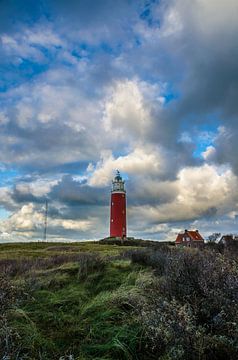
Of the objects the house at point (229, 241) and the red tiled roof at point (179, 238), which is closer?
the house at point (229, 241)

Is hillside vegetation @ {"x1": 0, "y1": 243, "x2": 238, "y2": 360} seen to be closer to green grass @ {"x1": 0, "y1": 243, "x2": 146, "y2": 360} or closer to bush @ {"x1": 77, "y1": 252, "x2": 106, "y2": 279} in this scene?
green grass @ {"x1": 0, "y1": 243, "x2": 146, "y2": 360}

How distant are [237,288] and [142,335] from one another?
156 centimetres

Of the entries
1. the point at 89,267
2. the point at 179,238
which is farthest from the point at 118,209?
the point at 89,267

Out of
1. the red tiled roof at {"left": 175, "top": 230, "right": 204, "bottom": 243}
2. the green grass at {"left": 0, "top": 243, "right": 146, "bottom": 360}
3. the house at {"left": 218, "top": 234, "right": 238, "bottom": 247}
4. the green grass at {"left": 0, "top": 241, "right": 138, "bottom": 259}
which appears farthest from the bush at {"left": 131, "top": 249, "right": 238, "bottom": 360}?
the red tiled roof at {"left": 175, "top": 230, "right": 204, "bottom": 243}

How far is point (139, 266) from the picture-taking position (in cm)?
1175

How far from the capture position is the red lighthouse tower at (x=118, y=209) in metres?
54.6

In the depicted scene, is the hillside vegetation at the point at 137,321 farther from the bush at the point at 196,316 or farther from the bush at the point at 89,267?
the bush at the point at 89,267

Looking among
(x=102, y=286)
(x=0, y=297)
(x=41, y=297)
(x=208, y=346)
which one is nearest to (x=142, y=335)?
(x=208, y=346)

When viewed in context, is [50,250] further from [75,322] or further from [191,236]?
[75,322]

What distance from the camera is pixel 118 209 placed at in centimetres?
5569

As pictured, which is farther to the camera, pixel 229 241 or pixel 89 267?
pixel 229 241

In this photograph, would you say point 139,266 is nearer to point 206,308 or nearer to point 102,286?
point 102,286

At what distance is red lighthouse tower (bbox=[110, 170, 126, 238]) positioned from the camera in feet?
179

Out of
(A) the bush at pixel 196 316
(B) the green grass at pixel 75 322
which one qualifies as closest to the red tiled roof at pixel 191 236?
(B) the green grass at pixel 75 322
